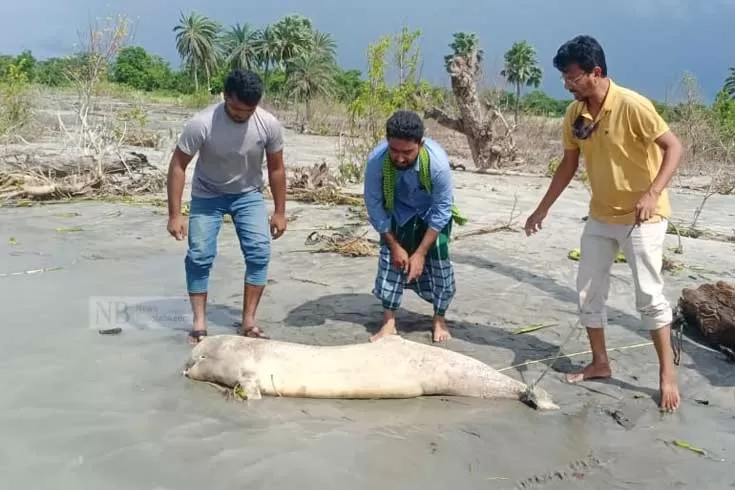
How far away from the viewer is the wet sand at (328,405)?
11.2ft

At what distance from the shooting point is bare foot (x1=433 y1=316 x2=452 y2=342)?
5254 mm

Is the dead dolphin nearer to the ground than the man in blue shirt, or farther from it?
nearer to the ground

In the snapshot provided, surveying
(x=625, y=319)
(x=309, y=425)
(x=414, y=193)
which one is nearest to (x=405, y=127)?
(x=414, y=193)

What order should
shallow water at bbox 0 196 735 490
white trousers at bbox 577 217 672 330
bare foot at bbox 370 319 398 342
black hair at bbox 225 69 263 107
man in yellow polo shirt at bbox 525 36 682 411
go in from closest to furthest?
1. shallow water at bbox 0 196 735 490
2. man in yellow polo shirt at bbox 525 36 682 411
3. white trousers at bbox 577 217 672 330
4. black hair at bbox 225 69 263 107
5. bare foot at bbox 370 319 398 342

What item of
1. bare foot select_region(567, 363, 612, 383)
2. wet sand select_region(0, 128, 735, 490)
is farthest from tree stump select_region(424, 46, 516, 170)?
bare foot select_region(567, 363, 612, 383)

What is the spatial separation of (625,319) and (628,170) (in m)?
1.98

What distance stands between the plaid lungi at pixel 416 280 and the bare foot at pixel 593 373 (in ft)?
3.41

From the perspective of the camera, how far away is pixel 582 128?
4336 millimetres

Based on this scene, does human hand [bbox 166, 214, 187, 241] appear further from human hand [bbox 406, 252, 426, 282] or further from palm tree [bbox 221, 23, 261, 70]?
palm tree [bbox 221, 23, 261, 70]

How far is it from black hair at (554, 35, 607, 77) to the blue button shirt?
1070mm

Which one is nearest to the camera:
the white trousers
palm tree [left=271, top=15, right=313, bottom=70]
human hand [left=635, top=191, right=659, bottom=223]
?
human hand [left=635, top=191, right=659, bottom=223]

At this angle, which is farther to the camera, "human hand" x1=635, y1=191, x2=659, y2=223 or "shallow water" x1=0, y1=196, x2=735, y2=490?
"human hand" x1=635, y1=191, x2=659, y2=223
